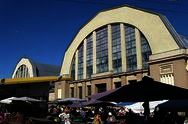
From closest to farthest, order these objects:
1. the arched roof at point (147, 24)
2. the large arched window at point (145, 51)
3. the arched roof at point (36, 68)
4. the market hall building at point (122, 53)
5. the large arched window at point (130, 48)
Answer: the market hall building at point (122, 53), the arched roof at point (147, 24), the large arched window at point (145, 51), the large arched window at point (130, 48), the arched roof at point (36, 68)

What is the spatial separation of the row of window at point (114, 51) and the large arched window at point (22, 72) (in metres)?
25.8

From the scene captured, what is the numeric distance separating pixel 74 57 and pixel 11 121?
1388 inches

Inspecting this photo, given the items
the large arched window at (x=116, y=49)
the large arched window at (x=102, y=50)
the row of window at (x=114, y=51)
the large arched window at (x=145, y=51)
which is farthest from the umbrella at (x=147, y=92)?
the large arched window at (x=102, y=50)

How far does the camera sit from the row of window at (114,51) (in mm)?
38875

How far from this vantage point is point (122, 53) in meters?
41.3

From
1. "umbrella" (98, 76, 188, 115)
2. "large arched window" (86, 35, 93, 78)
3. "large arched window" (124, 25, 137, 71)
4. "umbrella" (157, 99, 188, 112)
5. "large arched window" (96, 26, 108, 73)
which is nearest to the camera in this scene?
"umbrella" (98, 76, 188, 115)

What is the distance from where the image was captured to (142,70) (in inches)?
1473

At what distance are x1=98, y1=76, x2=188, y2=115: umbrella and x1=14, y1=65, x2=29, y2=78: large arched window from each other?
6313 cm

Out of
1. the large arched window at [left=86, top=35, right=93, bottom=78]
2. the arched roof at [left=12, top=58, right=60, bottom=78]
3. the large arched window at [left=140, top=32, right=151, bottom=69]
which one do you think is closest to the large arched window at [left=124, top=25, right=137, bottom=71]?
the large arched window at [left=140, top=32, right=151, bottom=69]

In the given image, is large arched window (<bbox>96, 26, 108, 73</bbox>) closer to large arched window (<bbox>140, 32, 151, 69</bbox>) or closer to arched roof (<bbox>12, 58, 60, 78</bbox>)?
large arched window (<bbox>140, 32, 151, 69</bbox>)

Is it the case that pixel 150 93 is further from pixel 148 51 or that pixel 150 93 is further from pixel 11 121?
pixel 148 51

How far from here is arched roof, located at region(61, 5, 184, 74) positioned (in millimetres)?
34594

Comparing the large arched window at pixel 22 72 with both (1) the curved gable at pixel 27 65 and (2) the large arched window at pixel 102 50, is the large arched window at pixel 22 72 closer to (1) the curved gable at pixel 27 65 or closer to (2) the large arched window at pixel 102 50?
(1) the curved gable at pixel 27 65


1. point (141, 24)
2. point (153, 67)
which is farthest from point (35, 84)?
point (141, 24)
